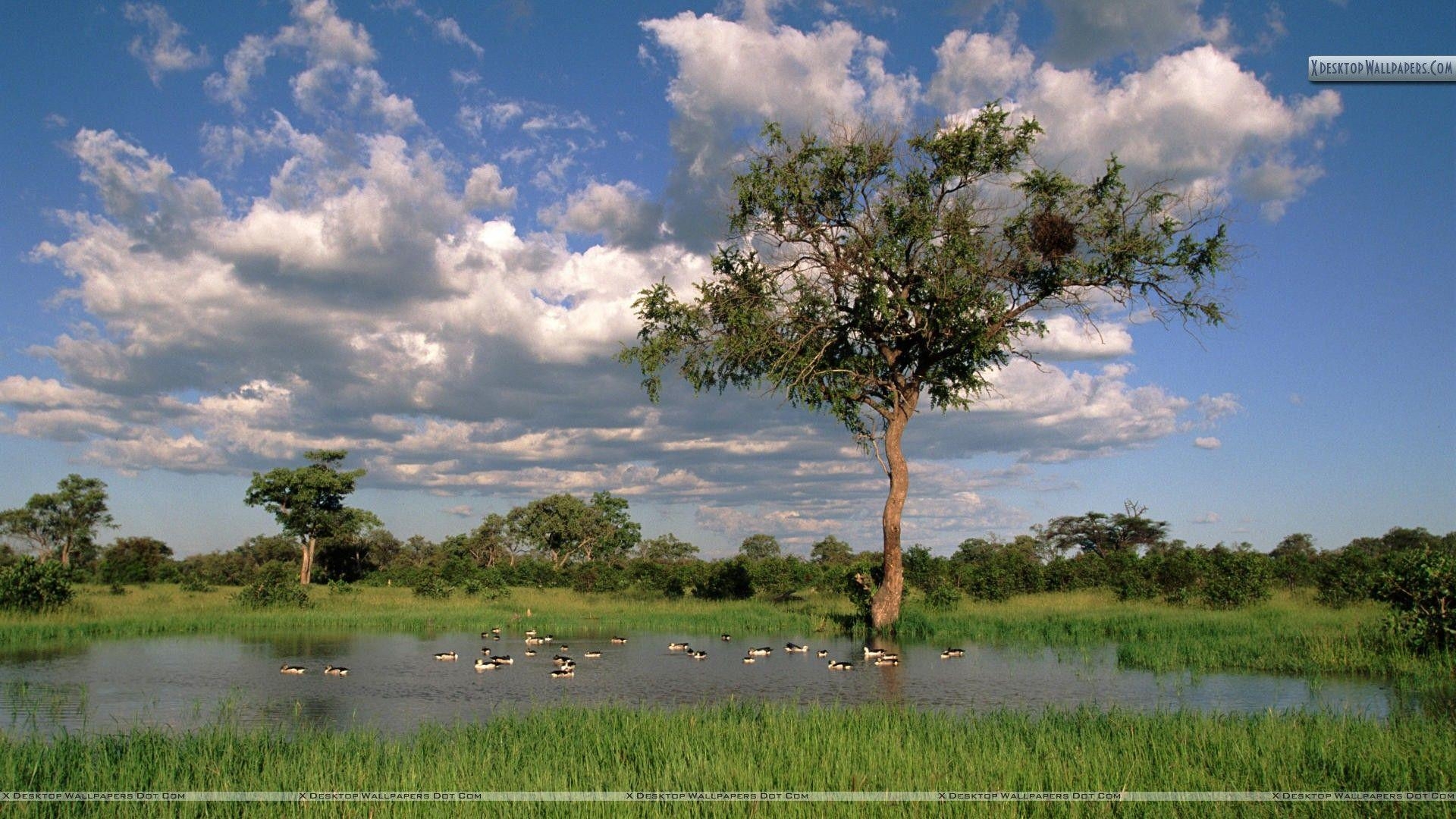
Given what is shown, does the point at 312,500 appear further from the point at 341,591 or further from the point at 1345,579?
the point at 1345,579

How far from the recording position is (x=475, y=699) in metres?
14.9

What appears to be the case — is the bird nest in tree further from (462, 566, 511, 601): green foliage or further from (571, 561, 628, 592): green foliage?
(462, 566, 511, 601): green foliage

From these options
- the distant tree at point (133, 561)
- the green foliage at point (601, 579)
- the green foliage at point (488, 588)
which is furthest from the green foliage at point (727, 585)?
the distant tree at point (133, 561)

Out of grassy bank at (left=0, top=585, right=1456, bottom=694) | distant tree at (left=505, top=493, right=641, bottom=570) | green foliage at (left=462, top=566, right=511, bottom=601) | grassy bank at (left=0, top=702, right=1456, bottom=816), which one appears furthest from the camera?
distant tree at (left=505, top=493, right=641, bottom=570)

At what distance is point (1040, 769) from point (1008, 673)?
10195 mm

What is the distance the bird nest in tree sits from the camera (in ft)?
83.6

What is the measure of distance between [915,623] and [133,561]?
52.5m

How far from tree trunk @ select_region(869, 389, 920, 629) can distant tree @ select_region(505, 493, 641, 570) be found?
5079cm

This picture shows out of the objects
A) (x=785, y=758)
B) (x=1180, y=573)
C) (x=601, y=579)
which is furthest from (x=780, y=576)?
(x=785, y=758)

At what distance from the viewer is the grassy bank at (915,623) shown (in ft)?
60.2

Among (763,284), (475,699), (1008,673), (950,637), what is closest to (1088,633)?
(950,637)

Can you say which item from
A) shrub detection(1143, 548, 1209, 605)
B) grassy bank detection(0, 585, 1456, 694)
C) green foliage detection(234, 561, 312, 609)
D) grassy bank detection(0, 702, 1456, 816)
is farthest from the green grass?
grassy bank detection(0, 702, 1456, 816)

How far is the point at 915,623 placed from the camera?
27.0 meters

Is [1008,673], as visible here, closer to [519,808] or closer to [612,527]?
[519,808]
